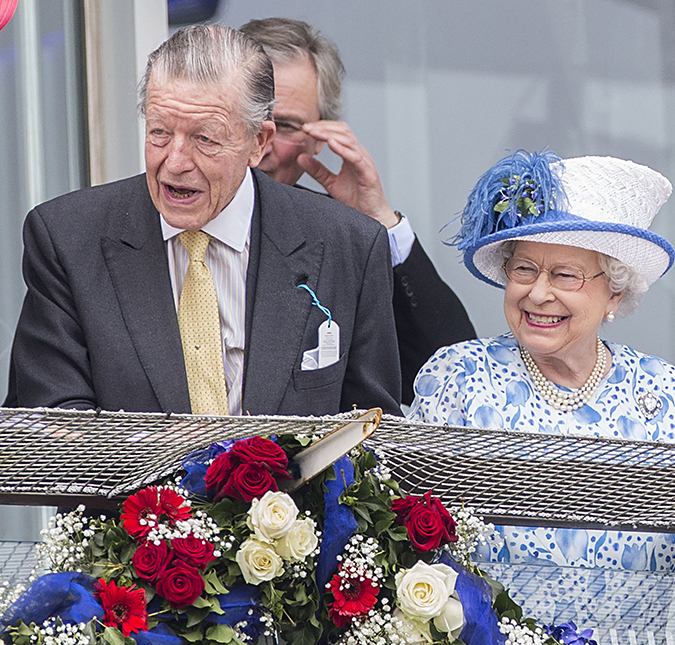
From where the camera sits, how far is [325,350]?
239cm

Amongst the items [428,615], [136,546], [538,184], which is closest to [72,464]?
[136,546]

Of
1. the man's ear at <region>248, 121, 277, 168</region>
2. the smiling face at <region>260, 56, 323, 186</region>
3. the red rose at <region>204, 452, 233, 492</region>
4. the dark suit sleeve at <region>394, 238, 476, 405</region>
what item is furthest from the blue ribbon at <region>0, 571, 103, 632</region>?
the smiling face at <region>260, 56, 323, 186</region>

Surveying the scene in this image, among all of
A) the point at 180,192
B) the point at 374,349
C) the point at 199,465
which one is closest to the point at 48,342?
the point at 180,192

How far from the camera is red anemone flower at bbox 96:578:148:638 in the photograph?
130 centimetres

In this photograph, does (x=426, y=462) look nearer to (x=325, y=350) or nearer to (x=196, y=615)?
(x=196, y=615)

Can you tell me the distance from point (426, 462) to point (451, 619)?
218 millimetres

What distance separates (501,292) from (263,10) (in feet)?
4.32

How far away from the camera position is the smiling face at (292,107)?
3.07m

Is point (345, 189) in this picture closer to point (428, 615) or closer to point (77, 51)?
point (77, 51)

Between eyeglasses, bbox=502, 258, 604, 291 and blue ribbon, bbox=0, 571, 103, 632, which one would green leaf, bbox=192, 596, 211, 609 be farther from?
eyeglasses, bbox=502, 258, 604, 291

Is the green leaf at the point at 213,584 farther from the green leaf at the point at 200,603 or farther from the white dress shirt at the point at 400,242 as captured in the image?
the white dress shirt at the point at 400,242

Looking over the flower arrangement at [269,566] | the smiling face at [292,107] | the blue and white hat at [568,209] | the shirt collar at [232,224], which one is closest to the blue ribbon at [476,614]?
the flower arrangement at [269,566]

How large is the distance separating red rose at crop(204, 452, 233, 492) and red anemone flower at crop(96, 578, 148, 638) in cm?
17

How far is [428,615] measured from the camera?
1394 mm
